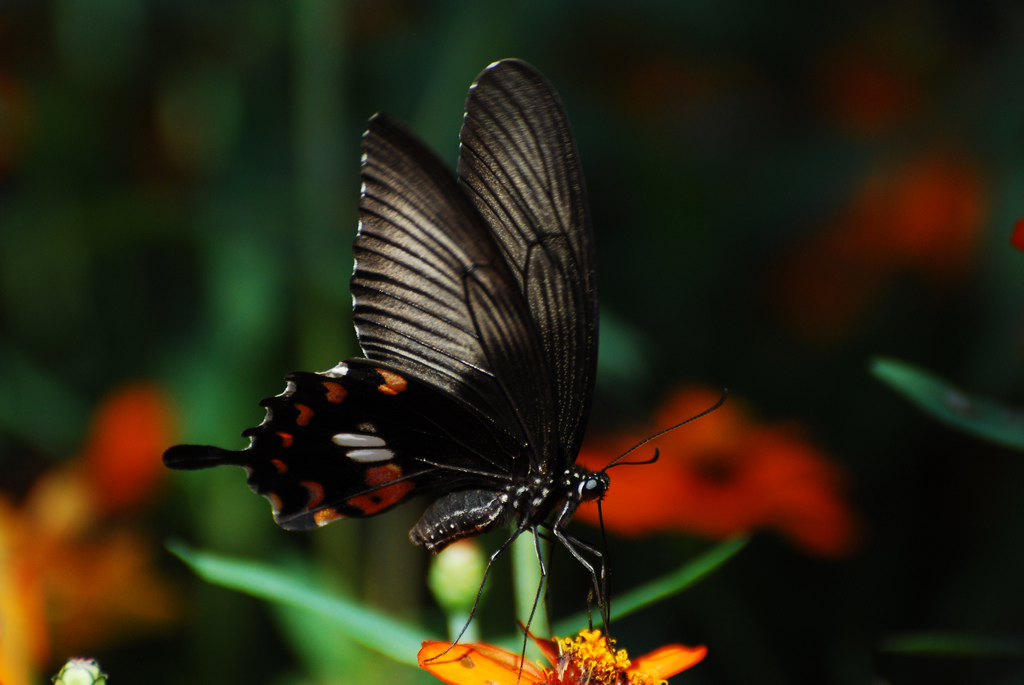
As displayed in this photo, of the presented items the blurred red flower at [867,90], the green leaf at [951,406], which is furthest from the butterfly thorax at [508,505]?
the blurred red flower at [867,90]

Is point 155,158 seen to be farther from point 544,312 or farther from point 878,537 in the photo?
point 878,537

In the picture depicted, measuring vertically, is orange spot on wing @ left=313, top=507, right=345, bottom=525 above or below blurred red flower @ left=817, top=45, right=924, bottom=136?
below

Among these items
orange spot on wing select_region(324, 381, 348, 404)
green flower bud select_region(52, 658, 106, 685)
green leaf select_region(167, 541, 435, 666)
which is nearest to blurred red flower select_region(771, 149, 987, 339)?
orange spot on wing select_region(324, 381, 348, 404)

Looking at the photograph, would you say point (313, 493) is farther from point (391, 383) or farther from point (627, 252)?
point (627, 252)

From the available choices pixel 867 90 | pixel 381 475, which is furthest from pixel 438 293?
pixel 867 90

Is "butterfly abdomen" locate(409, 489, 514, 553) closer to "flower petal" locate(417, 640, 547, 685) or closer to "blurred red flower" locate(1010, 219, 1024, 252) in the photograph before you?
"flower petal" locate(417, 640, 547, 685)

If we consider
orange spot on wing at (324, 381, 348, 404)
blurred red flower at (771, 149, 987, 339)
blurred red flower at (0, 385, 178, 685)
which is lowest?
blurred red flower at (0, 385, 178, 685)
